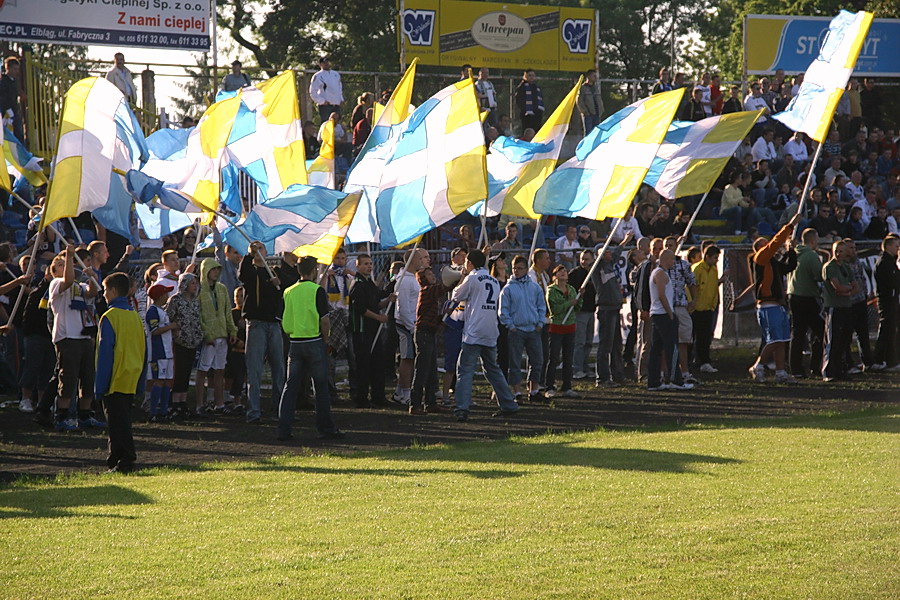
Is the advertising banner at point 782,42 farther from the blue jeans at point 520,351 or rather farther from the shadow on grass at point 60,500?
the shadow on grass at point 60,500

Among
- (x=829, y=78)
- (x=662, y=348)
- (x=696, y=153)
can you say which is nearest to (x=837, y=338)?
(x=662, y=348)

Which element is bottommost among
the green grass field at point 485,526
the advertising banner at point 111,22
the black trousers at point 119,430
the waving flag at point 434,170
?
the green grass field at point 485,526

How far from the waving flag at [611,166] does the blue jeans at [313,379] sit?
4310 mm

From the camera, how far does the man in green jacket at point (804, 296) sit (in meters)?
17.6

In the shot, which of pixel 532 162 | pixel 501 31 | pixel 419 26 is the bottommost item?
pixel 532 162

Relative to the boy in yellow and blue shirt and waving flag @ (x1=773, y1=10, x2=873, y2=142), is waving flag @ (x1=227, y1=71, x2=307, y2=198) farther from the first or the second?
waving flag @ (x1=773, y1=10, x2=873, y2=142)

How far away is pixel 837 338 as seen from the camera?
1778cm

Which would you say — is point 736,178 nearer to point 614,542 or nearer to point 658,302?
point 658,302

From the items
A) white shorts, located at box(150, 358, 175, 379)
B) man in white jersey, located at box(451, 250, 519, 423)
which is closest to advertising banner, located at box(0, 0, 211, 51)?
white shorts, located at box(150, 358, 175, 379)

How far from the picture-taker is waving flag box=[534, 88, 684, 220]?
1555 cm

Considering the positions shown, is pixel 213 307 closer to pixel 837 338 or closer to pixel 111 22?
pixel 837 338

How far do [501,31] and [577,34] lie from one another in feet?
6.88

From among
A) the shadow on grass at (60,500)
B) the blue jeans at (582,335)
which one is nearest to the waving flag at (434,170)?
the blue jeans at (582,335)

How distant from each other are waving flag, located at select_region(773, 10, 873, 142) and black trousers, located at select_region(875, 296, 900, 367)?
3410mm
